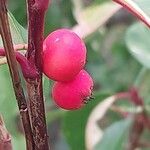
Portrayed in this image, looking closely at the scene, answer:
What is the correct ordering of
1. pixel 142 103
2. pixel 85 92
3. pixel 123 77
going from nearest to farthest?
pixel 85 92
pixel 142 103
pixel 123 77

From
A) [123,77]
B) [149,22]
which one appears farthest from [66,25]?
[149,22]

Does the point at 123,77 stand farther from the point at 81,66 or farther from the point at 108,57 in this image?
the point at 81,66

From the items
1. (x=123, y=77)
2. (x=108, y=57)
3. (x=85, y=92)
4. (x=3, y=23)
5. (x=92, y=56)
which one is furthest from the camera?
(x=108, y=57)

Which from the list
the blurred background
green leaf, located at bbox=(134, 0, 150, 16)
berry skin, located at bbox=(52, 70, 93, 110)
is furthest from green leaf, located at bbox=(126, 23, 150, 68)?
berry skin, located at bbox=(52, 70, 93, 110)

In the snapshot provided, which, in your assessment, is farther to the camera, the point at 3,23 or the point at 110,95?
the point at 110,95

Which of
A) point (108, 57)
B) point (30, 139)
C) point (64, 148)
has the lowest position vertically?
point (64, 148)

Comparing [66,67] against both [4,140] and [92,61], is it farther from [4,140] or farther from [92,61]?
[92,61]

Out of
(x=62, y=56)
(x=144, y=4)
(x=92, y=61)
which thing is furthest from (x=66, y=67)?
(x=92, y=61)

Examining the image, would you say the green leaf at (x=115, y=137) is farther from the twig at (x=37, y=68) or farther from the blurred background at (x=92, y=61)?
the twig at (x=37, y=68)
